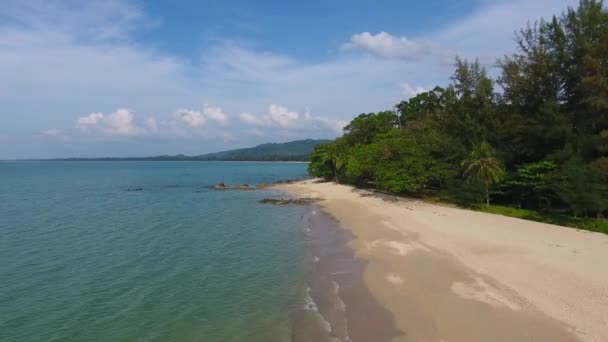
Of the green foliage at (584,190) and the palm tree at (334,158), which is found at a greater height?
the palm tree at (334,158)

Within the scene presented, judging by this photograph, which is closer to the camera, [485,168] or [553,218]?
[553,218]

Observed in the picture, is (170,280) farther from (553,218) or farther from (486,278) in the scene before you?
(553,218)

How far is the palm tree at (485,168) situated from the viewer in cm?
4131

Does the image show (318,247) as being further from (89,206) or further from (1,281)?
(89,206)

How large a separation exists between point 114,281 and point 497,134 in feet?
135

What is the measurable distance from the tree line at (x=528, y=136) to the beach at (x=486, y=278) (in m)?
6.17

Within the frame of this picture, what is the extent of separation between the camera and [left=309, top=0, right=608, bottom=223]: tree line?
33.3 meters

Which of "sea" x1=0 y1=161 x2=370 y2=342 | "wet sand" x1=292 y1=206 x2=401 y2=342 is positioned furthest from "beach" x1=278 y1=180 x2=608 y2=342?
"sea" x1=0 y1=161 x2=370 y2=342

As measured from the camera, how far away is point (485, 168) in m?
41.5

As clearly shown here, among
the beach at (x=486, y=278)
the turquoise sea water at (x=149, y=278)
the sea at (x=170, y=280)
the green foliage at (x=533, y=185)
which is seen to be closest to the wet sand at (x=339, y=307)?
the sea at (x=170, y=280)

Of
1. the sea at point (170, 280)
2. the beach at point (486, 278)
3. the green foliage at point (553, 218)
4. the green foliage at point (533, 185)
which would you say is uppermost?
the green foliage at point (533, 185)

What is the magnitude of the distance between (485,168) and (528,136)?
543cm

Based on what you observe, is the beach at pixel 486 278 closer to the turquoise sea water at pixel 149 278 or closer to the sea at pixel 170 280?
the sea at pixel 170 280

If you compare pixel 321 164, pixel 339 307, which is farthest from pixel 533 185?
pixel 321 164
